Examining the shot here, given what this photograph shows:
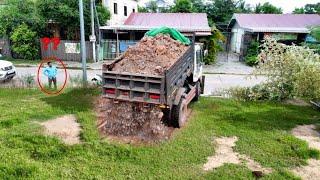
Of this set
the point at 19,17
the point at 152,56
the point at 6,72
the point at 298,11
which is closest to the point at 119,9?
the point at 19,17

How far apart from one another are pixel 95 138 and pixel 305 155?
16.5 ft

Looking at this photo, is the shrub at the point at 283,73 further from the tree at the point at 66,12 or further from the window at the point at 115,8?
the window at the point at 115,8

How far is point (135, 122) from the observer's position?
786 centimetres

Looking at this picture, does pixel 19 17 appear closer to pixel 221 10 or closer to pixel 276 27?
pixel 276 27

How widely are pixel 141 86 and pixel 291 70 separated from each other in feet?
21.3

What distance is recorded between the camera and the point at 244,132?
8.27 m

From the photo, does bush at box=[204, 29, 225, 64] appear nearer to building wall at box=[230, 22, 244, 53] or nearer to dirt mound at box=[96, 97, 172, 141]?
building wall at box=[230, 22, 244, 53]

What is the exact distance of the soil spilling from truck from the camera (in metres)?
7.75

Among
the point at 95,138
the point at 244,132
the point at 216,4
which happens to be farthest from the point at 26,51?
the point at 216,4

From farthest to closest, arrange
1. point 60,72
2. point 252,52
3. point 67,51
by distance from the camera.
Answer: point 252,52, point 67,51, point 60,72

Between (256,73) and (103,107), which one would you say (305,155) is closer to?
(256,73)

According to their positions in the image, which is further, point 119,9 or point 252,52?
point 119,9

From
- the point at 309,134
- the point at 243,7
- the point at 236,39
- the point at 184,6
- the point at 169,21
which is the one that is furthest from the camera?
the point at 243,7

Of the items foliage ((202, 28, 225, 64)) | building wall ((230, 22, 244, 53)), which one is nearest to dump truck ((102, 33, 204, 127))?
foliage ((202, 28, 225, 64))
